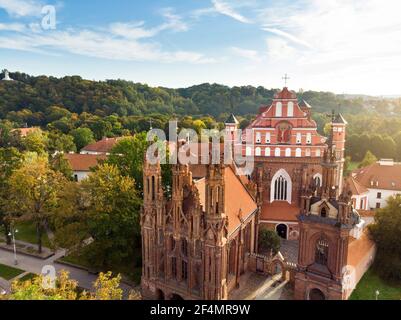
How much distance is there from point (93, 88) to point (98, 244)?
93.1m

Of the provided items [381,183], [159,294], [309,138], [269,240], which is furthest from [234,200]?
[381,183]

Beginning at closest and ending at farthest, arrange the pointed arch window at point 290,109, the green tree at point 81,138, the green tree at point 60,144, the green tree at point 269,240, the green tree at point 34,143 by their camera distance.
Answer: the green tree at point 269,240
the pointed arch window at point 290,109
the green tree at point 34,143
the green tree at point 60,144
the green tree at point 81,138

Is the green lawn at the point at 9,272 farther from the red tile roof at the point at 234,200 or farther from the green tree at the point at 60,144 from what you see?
the green tree at the point at 60,144

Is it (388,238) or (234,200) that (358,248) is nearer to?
(388,238)

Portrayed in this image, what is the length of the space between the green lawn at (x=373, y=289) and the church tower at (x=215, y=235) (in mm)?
10922

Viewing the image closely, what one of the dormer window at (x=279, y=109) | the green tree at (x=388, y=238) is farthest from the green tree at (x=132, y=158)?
the green tree at (x=388, y=238)

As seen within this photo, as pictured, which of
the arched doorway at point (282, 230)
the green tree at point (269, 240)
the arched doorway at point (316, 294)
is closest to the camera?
the arched doorway at point (316, 294)

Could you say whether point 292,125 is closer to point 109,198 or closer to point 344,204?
point 344,204

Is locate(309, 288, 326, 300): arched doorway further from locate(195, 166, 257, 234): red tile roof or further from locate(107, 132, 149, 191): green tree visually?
locate(107, 132, 149, 191): green tree

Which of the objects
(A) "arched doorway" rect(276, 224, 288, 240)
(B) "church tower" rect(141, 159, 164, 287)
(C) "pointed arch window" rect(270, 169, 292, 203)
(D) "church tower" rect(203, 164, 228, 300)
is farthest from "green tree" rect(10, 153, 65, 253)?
(A) "arched doorway" rect(276, 224, 288, 240)

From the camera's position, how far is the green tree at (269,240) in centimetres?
2984

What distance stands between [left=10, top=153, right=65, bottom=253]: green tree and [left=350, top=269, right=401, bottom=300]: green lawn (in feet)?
90.3

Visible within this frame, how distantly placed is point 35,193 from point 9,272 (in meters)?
7.25

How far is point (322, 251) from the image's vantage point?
2169 centimetres
